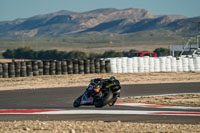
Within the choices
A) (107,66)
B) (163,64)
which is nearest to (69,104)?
(107,66)

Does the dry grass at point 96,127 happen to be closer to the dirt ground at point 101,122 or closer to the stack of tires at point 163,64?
the dirt ground at point 101,122

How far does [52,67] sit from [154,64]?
633cm

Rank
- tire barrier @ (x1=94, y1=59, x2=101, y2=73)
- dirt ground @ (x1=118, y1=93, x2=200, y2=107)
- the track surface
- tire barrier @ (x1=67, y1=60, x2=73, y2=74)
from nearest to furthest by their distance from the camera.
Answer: the track surface, dirt ground @ (x1=118, y1=93, x2=200, y2=107), tire barrier @ (x1=67, y1=60, x2=73, y2=74), tire barrier @ (x1=94, y1=59, x2=101, y2=73)

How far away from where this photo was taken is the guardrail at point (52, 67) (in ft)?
85.2

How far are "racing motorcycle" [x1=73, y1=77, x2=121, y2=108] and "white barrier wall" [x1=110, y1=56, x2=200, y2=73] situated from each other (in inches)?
582

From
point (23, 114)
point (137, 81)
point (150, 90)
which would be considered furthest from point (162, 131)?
point (137, 81)

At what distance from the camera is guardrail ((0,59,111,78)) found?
26.0 meters

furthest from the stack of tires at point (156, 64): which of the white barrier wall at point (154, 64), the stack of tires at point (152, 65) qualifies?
the stack of tires at point (152, 65)

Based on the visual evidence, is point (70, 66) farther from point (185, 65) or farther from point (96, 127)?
point (96, 127)

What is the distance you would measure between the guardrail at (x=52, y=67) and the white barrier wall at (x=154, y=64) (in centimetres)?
73

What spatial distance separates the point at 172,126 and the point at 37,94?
10083 millimetres

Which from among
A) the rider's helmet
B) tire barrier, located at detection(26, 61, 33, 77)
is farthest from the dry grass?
tire barrier, located at detection(26, 61, 33, 77)

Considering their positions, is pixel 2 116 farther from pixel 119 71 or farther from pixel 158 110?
pixel 119 71

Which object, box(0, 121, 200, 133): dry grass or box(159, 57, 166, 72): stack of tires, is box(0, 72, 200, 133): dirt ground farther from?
box(159, 57, 166, 72): stack of tires
